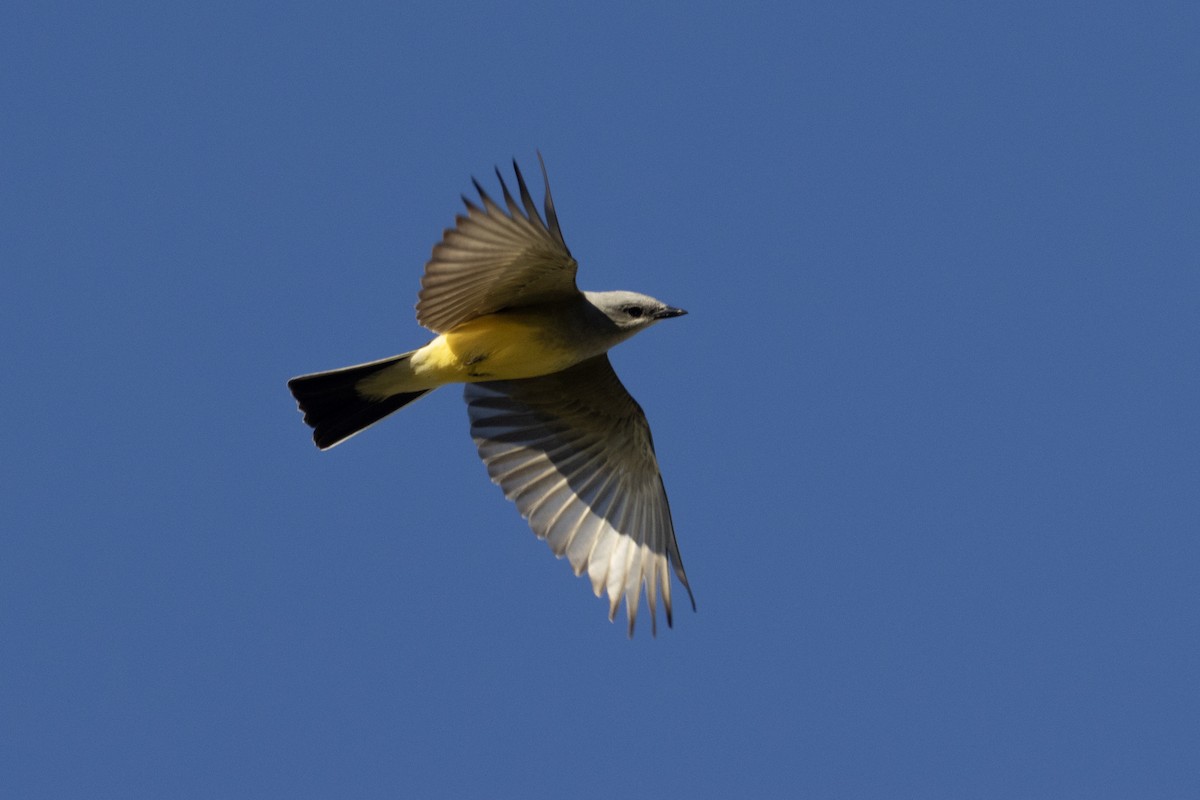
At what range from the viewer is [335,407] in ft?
34.4

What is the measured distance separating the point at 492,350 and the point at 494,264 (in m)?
0.81

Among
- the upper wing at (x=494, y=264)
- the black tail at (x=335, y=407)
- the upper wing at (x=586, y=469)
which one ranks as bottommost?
the upper wing at (x=586, y=469)

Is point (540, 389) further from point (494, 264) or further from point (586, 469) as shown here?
point (494, 264)

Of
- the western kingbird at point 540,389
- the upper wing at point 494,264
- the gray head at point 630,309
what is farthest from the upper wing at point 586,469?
the upper wing at point 494,264

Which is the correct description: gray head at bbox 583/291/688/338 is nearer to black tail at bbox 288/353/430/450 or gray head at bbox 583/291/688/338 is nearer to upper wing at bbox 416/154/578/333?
upper wing at bbox 416/154/578/333

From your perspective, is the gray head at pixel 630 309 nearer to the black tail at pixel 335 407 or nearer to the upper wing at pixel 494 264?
the upper wing at pixel 494 264

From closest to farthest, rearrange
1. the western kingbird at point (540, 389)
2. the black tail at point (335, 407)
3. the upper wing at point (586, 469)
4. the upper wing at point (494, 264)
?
1. the upper wing at point (494, 264)
2. the western kingbird at point (540, 389)
3. the black tail at point (335, 407)
4. the upper wing at point (586, 469)

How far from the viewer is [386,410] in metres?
Result: 10.5

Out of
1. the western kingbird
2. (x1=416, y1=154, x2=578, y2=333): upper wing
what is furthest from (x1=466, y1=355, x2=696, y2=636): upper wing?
(x1=416, y1=154, x2=578, y2=333): upper wing

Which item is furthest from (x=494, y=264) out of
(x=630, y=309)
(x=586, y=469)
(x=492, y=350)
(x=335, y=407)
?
(x=586, y=469)

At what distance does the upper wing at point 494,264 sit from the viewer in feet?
29.5

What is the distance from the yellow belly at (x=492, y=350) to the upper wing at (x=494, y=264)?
0.30 ft

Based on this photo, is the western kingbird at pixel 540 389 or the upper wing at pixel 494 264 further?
the western kingbird at pixel 540 389

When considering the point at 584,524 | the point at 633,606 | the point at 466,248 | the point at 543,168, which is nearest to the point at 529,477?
the point at 584,524
